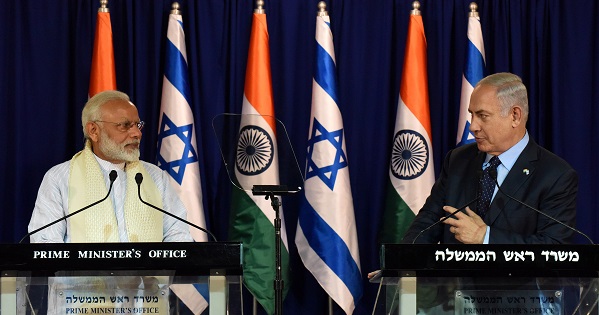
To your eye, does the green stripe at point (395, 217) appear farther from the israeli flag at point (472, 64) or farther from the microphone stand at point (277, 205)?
the microphone stand at point (277, 205)

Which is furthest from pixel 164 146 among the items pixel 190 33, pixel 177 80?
pixel 190 33

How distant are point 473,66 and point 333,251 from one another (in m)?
1.39

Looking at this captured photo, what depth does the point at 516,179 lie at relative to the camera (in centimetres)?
416

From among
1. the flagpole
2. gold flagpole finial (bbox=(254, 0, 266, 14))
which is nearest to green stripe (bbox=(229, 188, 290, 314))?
gold flagpole finial (bbox=(254, 0, 266, 14))

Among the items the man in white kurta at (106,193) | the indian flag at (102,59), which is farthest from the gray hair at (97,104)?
the indian flag at (102,59)

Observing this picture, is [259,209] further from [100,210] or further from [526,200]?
[526,200]

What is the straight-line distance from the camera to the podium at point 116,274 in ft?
10.2

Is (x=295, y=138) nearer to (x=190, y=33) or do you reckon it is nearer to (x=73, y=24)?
(x=190, y=33)

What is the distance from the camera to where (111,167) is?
4.87m

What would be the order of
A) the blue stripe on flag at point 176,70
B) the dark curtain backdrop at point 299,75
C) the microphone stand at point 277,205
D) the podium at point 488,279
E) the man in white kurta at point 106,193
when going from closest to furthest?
the podium at point 488,279
the microphone stand at point 277,205
the man in white kurta at point 106,193
the blue stripe on flag at point 176,70
the dark curtain backdrop at point 299,75

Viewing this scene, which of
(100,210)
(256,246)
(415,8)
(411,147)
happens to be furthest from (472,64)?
(100,210)

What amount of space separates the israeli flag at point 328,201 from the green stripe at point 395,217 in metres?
0.21

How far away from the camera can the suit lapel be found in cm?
411

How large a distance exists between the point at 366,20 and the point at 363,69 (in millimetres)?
314
